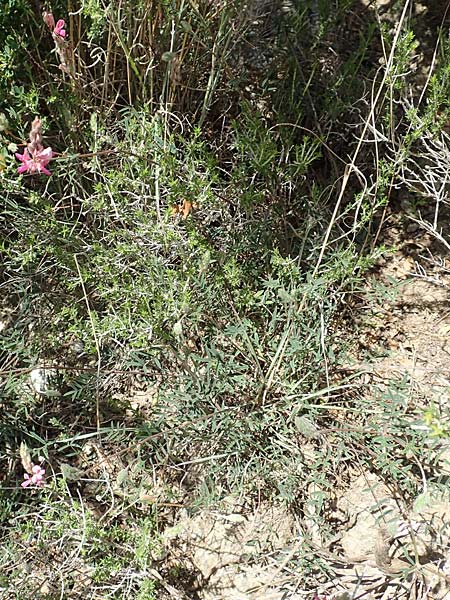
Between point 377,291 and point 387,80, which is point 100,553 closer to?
point 377,291

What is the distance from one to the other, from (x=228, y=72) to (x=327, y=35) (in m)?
0.52

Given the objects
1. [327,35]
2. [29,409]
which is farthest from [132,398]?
[327,35]

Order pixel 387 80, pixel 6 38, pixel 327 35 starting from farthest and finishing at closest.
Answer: pixel 327 35 < pixel 6 38 < pixel 387 80

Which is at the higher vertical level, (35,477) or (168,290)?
(168,290)

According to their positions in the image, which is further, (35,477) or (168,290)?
(168,290)

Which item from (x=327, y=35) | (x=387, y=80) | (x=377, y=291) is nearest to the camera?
(x=387, y=80)

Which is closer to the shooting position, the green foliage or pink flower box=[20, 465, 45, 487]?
pink flower box=[20, 465, 45, 487]

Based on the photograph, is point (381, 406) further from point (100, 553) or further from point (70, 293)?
point (70, 293)

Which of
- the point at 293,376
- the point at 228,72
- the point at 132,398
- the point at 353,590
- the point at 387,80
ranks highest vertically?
the point at 387,80

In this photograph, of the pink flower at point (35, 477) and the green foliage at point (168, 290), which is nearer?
the pink flower at point (35, 477)

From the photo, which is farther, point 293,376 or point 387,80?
point 293,376

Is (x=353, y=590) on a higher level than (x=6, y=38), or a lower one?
lower

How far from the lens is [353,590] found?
81.0 inches

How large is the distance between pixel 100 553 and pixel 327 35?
1972mm
